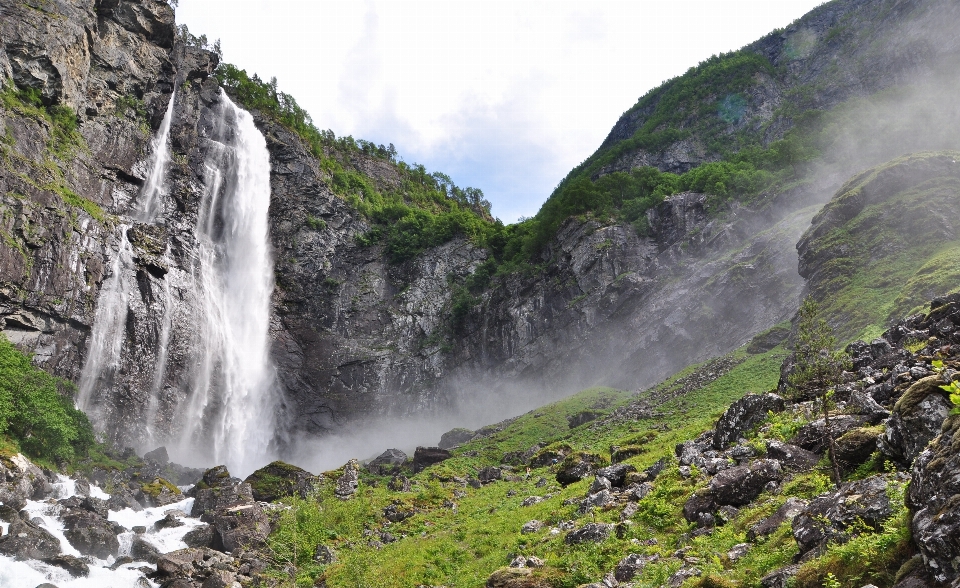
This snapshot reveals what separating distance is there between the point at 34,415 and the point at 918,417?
1740 inches

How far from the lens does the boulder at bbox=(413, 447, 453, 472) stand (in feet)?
138

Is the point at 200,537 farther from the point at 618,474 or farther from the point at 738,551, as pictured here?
the point at 738,551

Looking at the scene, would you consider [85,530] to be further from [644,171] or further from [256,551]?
[644,171]

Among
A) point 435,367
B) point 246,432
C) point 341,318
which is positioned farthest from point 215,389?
point 435,367

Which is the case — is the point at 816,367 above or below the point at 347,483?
above

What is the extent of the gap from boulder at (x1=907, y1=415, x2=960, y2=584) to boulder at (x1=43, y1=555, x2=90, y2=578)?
28870mm

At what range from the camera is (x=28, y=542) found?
24234mm

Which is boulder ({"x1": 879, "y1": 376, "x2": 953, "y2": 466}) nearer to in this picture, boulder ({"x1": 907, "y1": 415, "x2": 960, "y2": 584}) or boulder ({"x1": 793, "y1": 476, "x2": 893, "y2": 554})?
boulder ({"x1": 793, "y1": 476, "x2": 893, "y2": 554})

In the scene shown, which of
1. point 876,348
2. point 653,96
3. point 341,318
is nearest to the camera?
point 876,348

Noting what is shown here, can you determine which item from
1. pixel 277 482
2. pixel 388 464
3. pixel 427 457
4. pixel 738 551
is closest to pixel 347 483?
pixel 277 482

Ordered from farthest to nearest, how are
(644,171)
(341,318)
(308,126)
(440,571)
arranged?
(308,126)
(644,171)
(341,318)
(440,571)

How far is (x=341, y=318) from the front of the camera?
75312 mm

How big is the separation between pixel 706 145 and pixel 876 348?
91041 mm

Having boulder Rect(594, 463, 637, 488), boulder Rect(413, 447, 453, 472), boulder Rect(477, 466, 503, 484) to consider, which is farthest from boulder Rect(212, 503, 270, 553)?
boulder Rect(594, 463, 637, 488)
